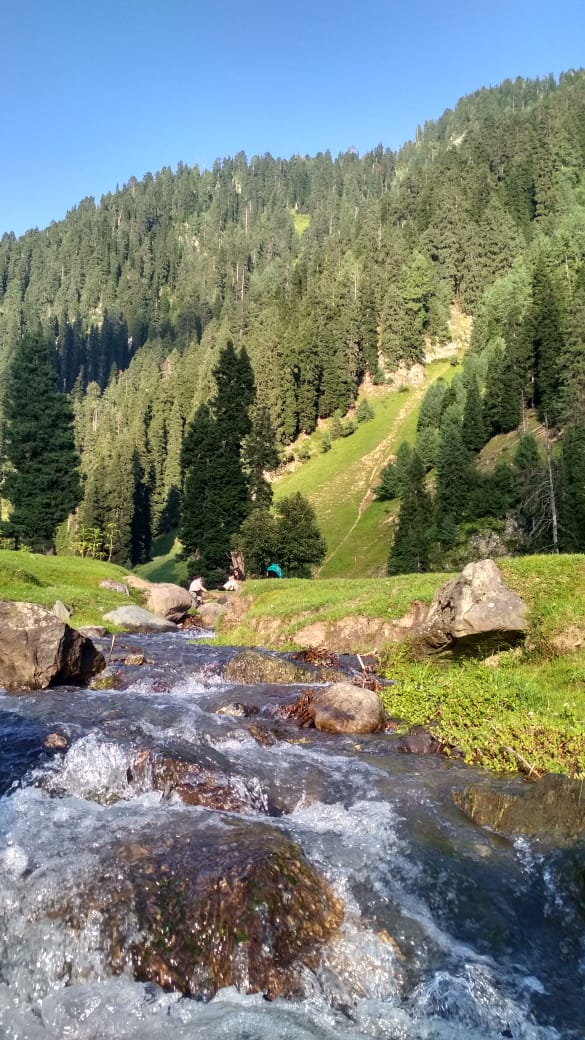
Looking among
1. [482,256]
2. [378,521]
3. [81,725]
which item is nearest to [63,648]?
[81,725]

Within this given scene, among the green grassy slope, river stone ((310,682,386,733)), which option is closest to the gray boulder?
river stone ((310,682,386,733))

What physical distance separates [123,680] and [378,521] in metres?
68.3

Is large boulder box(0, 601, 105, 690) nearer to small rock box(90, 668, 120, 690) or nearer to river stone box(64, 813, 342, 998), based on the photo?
small rock box(90, 668, 120, 690)

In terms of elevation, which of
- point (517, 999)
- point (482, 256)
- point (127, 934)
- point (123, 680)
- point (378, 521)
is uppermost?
point (482, 256)

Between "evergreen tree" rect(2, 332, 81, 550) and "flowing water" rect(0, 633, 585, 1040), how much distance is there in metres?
61.0

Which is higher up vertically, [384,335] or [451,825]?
[384,335]

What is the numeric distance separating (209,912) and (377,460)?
3879 inches

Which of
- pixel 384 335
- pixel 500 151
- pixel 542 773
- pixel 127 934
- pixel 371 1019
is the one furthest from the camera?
pixel 500 151

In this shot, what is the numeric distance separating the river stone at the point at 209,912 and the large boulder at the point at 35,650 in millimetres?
10650

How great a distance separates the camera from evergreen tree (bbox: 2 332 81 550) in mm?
70000

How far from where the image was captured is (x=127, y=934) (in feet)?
22.2

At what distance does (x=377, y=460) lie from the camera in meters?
104

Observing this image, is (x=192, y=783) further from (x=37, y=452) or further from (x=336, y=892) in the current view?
(x=37, y=452)

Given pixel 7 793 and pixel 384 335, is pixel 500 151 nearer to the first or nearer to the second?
→ pixel 384 335
